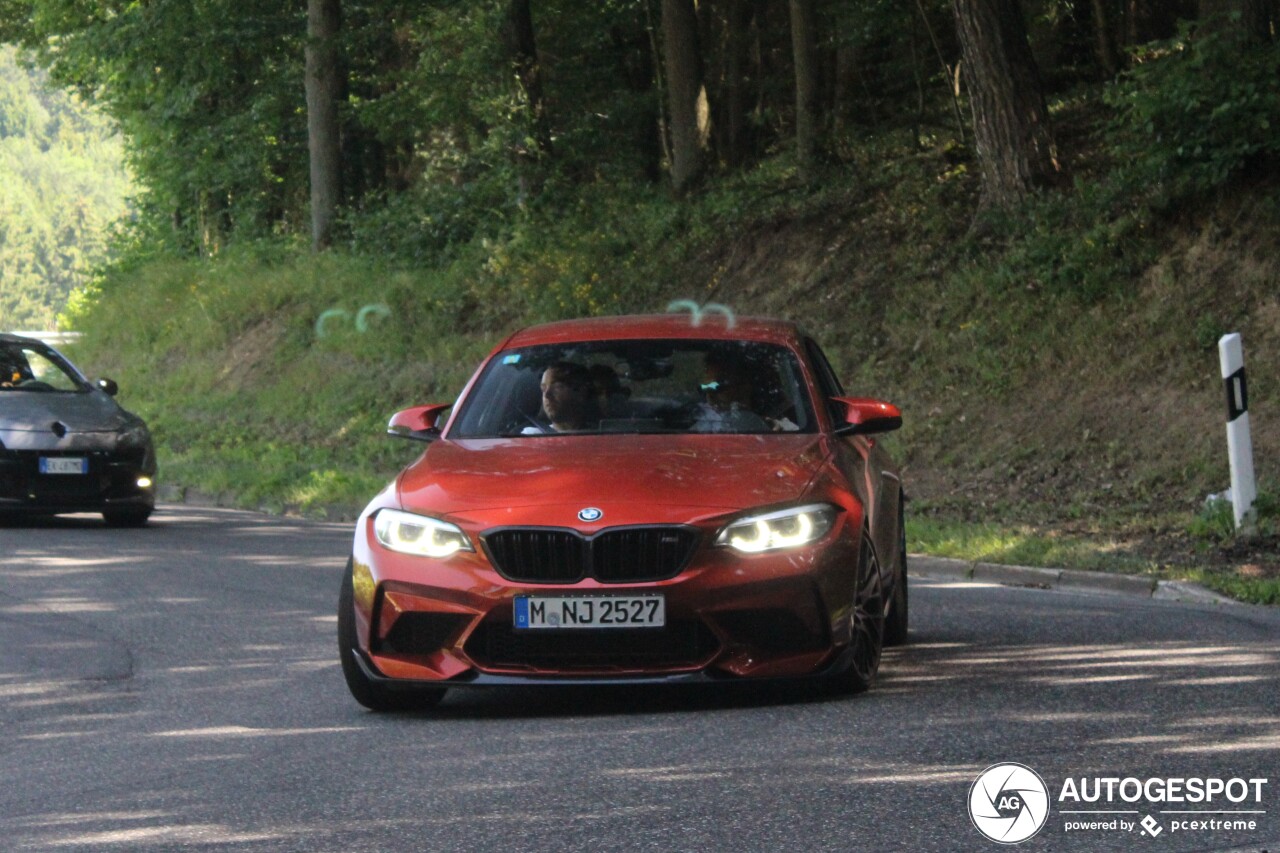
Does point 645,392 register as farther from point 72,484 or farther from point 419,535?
point 72,484

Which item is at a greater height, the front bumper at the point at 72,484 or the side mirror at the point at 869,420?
the side mirror at the point at 869,420

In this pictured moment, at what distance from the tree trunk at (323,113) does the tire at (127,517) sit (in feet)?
56.2

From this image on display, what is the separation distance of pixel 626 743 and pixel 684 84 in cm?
2105

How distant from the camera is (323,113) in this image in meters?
32.9

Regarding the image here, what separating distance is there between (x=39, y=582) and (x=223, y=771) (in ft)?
20.5

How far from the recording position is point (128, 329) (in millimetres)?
36812

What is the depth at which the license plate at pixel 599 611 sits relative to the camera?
277 inches

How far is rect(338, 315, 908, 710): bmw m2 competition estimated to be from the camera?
7059 mm

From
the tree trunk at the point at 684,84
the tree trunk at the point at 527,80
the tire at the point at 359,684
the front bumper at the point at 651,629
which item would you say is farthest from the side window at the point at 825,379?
the tree trunk at the point at 527,80

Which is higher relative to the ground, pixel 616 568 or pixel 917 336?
pixel 616 568

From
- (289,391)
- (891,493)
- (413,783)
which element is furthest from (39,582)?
(289,391)

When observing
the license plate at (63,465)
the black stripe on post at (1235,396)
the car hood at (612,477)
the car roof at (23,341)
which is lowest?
the license plate at (63,465)

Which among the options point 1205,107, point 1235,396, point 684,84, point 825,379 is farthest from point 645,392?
point 684,84

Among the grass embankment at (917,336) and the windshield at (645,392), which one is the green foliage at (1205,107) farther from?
the windshield at (645,392)
